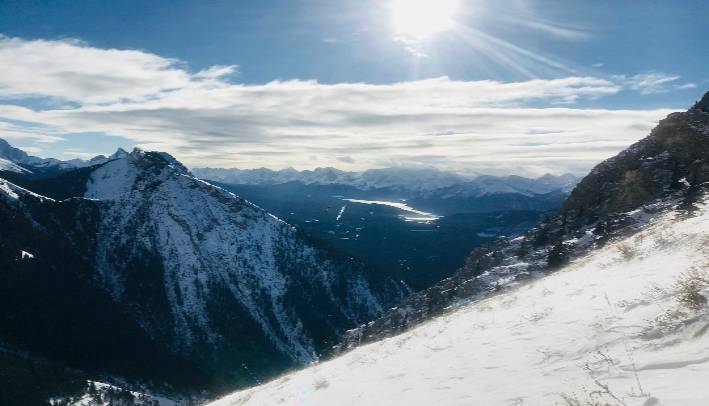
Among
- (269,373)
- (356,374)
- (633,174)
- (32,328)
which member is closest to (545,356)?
(356,374)

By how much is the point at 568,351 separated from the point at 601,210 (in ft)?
164

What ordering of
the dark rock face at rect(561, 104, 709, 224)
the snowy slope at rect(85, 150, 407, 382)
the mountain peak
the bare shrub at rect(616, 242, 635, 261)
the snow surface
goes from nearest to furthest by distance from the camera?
1. the bare shrub at rect(616, 242, 635, 261)
2. the dark rock face at rect(561, 104, 709, 224)
3. the mountain peak
4. the snow surface
5. the snowy slope at rect(85, 150, 407, 382)

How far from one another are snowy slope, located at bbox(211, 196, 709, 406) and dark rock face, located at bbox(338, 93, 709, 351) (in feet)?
88.8

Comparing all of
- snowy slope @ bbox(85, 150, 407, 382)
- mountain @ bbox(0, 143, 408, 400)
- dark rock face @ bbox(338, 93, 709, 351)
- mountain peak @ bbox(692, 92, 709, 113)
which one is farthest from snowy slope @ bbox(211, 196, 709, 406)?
snowy slope @ bbox(85, 150, 407, 382)

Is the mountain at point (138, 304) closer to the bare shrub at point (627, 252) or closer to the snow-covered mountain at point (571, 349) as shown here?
the snow-covered mountain at point (571, 349)

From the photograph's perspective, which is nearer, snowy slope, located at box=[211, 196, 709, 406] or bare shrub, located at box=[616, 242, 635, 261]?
snowy slope, located at box=[211, 196, 709, 406]

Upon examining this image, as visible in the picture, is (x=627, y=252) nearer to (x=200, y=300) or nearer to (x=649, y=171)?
(x=649, y=171)

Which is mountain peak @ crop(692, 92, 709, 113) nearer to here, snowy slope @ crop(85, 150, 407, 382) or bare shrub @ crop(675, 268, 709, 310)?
bare shrub @ crop(675, 268, 709, 310)

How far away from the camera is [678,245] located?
56.3 feet

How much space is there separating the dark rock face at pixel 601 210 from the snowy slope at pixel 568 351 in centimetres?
2706

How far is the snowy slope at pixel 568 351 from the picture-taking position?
27.8ft

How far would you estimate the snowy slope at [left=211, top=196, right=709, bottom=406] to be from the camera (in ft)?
27.8

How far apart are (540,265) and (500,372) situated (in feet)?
130

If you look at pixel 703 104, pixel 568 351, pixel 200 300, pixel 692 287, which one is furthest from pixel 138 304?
pixel 692 287
